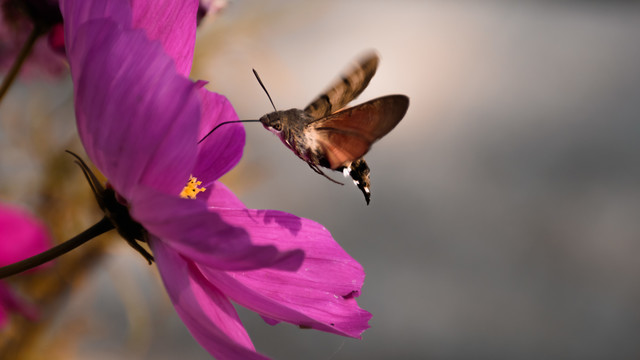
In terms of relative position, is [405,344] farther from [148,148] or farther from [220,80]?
[148,148]

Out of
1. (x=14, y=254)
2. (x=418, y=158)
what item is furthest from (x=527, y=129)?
(x=14, y=254)

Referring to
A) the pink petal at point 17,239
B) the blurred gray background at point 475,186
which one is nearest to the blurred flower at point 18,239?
the pink petal at point 17,239

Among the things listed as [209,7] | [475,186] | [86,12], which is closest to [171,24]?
[86,12]

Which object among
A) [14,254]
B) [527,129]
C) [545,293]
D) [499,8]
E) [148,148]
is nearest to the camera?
[148,148]

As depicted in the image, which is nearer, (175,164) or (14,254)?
(175,164)

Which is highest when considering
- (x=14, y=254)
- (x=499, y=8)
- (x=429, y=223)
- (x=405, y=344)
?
(x=499, y=8)

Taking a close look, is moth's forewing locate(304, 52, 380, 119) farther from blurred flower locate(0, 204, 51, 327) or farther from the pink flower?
blurred flower locate(0, 204, 51, 327)

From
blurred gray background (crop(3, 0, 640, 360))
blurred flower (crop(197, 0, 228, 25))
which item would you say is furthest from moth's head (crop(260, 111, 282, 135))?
blurred gray background (crop(3, 0, 640, 360))
